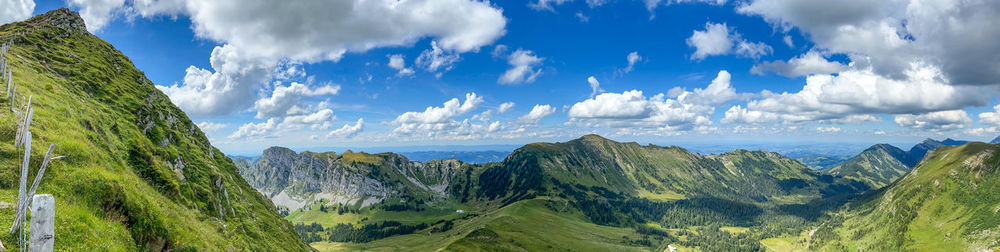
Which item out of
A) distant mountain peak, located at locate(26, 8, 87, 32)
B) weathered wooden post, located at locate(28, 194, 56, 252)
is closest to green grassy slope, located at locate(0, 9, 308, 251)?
weathered wooden post, located at locate(28, 194, 56, 252)

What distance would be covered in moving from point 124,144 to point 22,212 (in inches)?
2047

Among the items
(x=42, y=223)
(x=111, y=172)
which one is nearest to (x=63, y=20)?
(x=111, y=172)

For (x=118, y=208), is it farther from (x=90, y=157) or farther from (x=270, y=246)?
(x=270, y=246)

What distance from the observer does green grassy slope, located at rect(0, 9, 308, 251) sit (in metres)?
22.5

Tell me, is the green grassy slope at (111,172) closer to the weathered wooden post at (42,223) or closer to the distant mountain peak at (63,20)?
the weathered wooden post at (42,223)

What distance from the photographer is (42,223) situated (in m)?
9.13

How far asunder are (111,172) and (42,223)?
105 ft

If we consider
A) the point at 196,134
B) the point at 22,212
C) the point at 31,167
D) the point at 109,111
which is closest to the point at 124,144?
the point at 109,111

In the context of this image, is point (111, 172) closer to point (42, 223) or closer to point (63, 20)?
point (42, 223)

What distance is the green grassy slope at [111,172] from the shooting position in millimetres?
22484

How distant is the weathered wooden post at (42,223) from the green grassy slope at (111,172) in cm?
957

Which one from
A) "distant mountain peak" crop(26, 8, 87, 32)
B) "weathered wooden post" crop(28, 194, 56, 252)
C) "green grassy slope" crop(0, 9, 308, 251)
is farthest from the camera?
"distant mountain peak" crop(26, 8, 87, 32)

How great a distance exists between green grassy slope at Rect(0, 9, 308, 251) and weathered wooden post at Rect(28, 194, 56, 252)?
957 centimetres

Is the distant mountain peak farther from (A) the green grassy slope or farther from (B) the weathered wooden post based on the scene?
(B) the weathered wooden post
